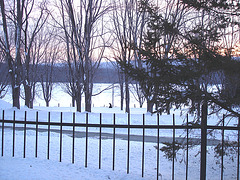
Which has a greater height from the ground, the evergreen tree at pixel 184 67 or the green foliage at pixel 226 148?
the evergreen tree at pixel 184 67

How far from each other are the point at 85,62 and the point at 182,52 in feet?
37.2

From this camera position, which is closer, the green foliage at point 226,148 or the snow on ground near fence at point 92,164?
the snow on ground near fence at point 92,164

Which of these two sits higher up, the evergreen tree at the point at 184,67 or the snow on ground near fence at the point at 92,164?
the evergreen tree at the point at 184,67

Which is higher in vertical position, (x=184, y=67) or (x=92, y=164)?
(x=184, y=67)

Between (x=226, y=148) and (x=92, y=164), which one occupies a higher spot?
(x=226, y=148)

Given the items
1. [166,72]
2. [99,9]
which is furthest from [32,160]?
[99,9]

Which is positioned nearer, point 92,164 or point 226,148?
point 226,148

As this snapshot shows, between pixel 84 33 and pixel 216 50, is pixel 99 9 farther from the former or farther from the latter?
pixel 216 50

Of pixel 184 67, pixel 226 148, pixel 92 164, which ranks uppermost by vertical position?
pixel 184 67

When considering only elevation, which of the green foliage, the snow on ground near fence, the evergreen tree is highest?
the evergreen tree

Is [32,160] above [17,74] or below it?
below

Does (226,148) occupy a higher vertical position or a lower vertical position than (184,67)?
lower

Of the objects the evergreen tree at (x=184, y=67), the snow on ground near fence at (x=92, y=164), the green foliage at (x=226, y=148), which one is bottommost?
the snow on ground near fence at (x=92, y=164)

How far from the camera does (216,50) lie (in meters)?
5.34
